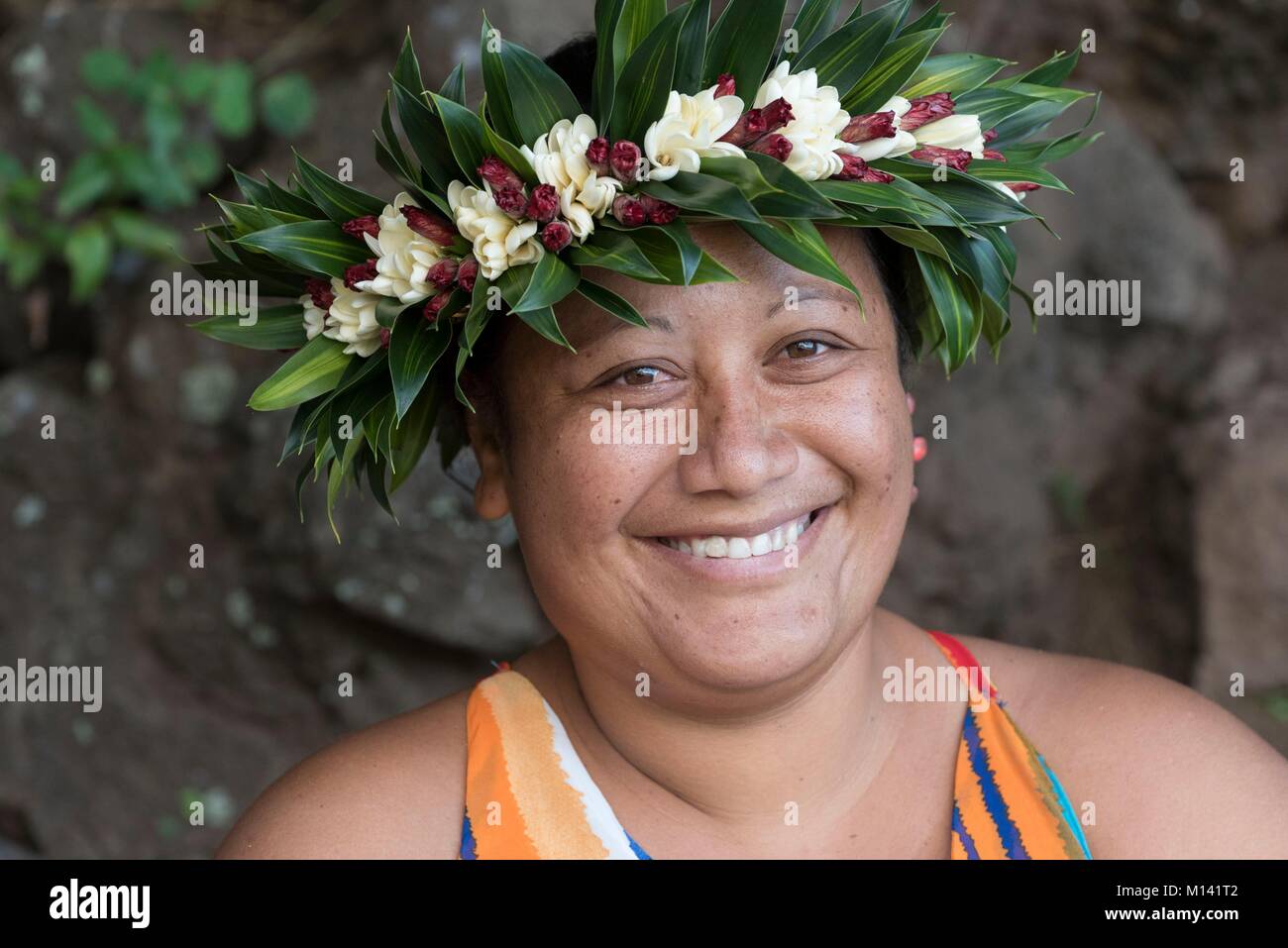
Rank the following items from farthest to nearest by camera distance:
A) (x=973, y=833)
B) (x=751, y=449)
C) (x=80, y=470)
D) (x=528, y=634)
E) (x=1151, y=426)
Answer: (x=1151, y=426)
(x=80, y=470)
(x=528, y=634)
(x=973, y=833)
(x=751, y=449)

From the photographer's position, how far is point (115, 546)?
182 inches

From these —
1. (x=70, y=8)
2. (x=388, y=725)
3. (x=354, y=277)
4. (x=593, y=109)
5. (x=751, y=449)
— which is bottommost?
(x=388, y=725)

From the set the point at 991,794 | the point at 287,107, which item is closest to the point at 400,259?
the point at 991,794

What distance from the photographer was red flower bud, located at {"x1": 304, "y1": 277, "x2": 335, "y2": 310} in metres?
2.20

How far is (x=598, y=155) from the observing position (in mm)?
2016

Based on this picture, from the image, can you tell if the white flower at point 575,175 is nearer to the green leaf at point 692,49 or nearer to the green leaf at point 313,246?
the green leaf at point 692,49

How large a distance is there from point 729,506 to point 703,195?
44 centimetres

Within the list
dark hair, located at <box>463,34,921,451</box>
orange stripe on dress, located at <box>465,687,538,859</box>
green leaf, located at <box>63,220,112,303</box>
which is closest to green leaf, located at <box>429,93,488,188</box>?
dark hair, located at <box>463,34,921,451</box>

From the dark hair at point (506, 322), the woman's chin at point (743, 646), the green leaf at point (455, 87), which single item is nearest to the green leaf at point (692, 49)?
the dark hair at point (506, 322)

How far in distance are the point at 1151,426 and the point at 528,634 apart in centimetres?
241

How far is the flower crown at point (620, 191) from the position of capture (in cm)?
199

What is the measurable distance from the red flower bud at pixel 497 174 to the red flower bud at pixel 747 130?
31 centimetres
